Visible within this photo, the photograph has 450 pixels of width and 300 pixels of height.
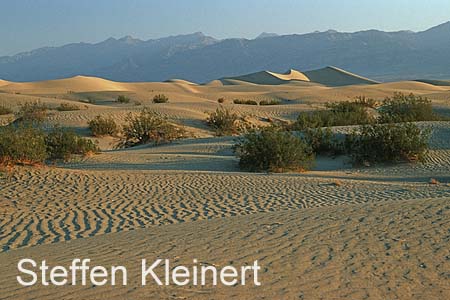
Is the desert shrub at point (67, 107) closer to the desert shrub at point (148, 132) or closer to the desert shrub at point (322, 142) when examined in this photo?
the desert shrub at point (148, 132)

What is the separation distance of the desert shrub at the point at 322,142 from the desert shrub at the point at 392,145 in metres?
1.33

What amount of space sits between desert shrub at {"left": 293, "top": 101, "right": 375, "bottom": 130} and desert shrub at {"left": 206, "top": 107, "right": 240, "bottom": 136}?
3.75 metres

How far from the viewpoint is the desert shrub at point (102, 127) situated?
2777 cm

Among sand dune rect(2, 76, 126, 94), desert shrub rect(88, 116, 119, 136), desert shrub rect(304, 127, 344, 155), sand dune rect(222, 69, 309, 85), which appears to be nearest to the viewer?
desert shrub rect(304, 127, 344, 155)

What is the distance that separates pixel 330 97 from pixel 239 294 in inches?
1766

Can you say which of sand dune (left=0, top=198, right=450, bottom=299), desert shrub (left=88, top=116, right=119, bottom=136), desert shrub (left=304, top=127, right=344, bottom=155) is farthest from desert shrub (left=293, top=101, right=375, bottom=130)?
sand dune (left=0, top=198, right=450, bottom=299)

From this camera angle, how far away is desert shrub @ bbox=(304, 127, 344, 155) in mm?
20578

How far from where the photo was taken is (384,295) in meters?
5.41

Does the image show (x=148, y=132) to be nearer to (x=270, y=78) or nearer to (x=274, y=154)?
(x=274, y=154)

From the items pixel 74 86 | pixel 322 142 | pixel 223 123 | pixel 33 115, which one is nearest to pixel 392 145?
pixel 322 142

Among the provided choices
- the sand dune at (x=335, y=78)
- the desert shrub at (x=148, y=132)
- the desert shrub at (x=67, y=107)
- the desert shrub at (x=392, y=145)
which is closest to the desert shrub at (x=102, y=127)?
the desert shrub at (x=148, y=132)

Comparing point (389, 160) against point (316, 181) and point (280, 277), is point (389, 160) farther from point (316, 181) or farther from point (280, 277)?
point (280, 277)

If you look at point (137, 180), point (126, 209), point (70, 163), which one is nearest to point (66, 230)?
point (126, 209)

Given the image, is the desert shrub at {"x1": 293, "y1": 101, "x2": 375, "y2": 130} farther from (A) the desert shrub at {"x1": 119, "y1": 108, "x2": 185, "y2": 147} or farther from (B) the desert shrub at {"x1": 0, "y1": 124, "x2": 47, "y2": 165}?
(B) the desert shrub at {"x1": 0, "y1": 124, "x2": 47, "y2": 165}
